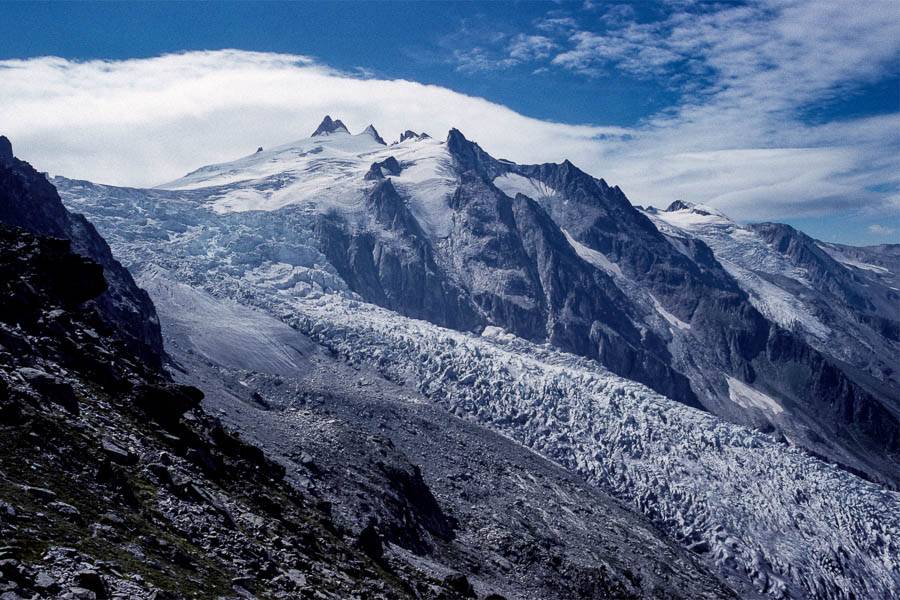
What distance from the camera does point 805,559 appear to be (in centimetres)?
13338

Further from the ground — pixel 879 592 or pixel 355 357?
pixel 355 357

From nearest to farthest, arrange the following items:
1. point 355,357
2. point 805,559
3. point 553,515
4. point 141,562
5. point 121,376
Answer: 1. point 141,562
2. point 121,376
3. point 553,515
4. point 805,559
5. point 355,357

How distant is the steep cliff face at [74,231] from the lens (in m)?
105

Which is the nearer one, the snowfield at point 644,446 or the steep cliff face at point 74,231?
the steep cliff face at point 74,231

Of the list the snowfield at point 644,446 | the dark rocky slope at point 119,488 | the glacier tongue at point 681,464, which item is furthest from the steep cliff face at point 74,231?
the dark rocky slope at point 119,488

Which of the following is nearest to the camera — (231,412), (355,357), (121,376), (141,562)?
(141,562)

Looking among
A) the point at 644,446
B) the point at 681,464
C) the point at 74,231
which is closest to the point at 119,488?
the point at 74,231

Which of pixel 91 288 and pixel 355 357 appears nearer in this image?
pixel 91 288

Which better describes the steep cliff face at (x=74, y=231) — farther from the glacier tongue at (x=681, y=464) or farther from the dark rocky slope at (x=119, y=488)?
the dark rocky slope at (x=119, y=488)

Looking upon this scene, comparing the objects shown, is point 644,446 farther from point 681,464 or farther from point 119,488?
point 119,488

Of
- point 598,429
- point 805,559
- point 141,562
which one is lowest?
point 805,559

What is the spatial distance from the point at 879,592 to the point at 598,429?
62.2 metres

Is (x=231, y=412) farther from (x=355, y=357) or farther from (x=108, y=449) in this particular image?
(x=355, y=357)

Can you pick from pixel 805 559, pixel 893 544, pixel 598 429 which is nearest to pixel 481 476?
pixel 598 429
